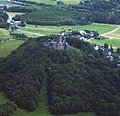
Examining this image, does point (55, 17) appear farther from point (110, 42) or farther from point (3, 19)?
point (110, 42)

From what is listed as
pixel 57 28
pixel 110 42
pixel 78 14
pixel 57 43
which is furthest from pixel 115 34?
pixel 57 43

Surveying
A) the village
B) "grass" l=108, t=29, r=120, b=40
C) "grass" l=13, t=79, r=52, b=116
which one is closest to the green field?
"grass" l=108, t=29, r=120, b=40

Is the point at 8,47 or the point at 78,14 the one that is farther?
the point at 78,14

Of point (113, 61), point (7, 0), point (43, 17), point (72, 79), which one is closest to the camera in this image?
point (72, 79)

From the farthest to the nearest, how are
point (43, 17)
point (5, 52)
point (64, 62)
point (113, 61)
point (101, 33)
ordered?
point (43, 17), point (101, 33), point (5, 52), point (113, 61), point (64, 62)

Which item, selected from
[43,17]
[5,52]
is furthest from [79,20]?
[5,52]

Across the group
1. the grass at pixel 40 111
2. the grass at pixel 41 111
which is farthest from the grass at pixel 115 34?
the grass at pixel 41 111

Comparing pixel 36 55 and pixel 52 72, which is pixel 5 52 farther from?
pixel 52 72

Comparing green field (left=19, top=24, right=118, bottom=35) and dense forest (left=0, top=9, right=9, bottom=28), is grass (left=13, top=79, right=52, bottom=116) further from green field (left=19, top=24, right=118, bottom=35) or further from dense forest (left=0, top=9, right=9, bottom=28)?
dense forest (left=0, top=9, right=9, bottom=28)
